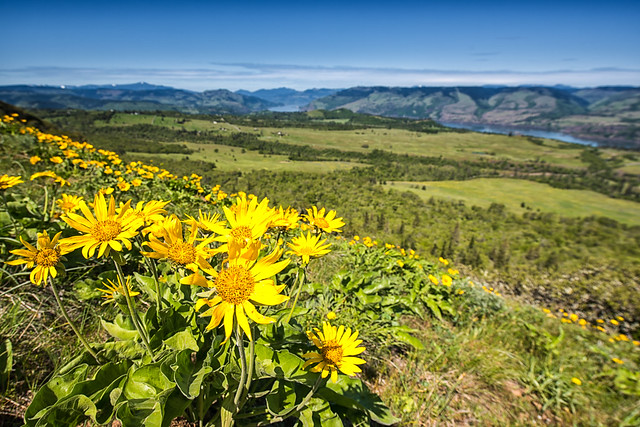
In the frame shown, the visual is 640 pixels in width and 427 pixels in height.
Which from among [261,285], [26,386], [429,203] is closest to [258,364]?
[261,285]

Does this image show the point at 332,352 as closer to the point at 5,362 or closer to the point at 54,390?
the point at 54,390

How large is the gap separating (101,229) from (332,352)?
4.30ft

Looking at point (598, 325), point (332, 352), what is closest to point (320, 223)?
point (332, 352)

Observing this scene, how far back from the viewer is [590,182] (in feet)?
378

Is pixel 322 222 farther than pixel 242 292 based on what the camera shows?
Yes

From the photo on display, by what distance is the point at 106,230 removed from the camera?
1.39m

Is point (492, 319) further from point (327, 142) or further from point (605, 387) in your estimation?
point (327, 142)

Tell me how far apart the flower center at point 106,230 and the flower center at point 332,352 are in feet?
3.98

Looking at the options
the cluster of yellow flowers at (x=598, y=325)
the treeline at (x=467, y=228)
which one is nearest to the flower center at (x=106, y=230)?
the cluster of yellow flowers at (x=598, y=325)

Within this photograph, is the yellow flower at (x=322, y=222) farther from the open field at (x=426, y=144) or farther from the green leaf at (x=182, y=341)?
the open field at (x=426, y=144)

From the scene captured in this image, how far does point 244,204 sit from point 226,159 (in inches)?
3363

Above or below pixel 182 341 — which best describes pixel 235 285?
above

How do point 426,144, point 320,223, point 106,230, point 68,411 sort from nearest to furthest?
point 68,411 < point 106,230 < point 320,223 < point 426,144

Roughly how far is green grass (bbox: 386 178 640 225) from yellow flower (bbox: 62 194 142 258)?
8625 centimetres
